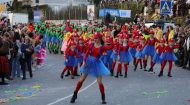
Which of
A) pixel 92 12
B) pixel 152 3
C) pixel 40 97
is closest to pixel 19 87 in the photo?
pixel 40 97

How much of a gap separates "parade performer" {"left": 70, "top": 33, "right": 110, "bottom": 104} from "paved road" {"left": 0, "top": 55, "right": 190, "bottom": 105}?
46cm

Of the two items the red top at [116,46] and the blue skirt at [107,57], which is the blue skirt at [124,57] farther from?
the blue skirt at [107,57]

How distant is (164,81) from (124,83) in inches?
68.1

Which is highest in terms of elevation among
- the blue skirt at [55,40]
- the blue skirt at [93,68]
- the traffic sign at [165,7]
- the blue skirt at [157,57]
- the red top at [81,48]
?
the traffic sign at [165,7]

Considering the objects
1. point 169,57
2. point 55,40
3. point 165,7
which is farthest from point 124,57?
point 55,40

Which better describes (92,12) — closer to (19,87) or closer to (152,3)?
(152,3)

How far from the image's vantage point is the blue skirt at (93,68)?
13.9 meters

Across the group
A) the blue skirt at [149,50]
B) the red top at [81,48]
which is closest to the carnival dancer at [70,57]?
the red top at [81,48]

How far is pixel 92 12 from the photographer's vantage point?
53094mm

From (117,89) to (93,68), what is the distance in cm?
304

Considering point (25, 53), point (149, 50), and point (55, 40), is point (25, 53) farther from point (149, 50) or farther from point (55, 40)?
point (55, 40)

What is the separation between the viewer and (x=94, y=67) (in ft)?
45.8

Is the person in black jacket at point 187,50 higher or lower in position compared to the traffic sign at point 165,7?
lower

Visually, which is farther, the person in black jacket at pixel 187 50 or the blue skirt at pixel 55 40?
the blue skirt at pixel 55 40
